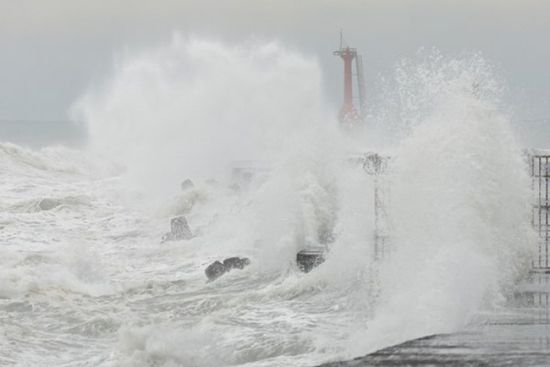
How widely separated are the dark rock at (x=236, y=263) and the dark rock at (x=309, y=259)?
0.85 m

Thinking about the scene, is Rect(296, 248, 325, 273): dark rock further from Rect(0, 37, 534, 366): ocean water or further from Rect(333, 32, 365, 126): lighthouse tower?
Rect(333, 32, 365, 126): lighthouse tower

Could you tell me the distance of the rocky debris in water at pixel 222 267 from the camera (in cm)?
1305

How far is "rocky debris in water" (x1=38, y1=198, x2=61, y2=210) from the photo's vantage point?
81.6ft

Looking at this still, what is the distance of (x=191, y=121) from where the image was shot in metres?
41.6

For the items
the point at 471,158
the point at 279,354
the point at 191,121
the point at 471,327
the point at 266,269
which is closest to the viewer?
the point at 471,327

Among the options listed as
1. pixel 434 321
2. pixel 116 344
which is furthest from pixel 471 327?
pixel 116 344

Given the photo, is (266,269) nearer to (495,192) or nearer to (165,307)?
(165,307)

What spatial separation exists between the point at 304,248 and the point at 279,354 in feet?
19.4

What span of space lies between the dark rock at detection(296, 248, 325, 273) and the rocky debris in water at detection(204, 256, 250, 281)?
34.4 inches

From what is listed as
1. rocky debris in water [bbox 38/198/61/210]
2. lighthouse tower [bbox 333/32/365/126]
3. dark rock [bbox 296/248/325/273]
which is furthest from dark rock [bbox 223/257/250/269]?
lighthouse tower [bbox 333/32/365/126]

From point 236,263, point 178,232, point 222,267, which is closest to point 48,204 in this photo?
point 178,232

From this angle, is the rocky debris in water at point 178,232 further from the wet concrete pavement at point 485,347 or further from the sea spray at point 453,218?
the wet concrete pavement at point 485,347

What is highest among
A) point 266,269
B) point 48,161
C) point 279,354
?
point 48,161

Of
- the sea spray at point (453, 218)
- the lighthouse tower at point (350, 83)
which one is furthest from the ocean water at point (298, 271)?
the lighthouse tower at point (350, 83)
